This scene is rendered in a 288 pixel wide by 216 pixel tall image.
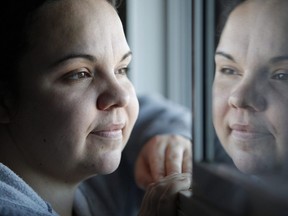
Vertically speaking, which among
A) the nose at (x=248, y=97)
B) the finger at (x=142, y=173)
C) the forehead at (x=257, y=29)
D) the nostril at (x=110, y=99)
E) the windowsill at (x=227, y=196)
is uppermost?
the forehead at (x=257, y=29)

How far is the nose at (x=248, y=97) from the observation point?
0.36 meters

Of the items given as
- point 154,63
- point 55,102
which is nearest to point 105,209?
point 55,102

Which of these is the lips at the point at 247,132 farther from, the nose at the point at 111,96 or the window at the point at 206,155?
the nose at the point at 111,96

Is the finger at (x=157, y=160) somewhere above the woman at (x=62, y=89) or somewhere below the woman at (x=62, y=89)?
below

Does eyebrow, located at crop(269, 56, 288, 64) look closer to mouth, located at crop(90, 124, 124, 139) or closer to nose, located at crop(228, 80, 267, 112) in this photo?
nose, located at crop(228, 80, 267, 112)

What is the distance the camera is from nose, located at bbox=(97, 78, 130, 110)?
0.49m

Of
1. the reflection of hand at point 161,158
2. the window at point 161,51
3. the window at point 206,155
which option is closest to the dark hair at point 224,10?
the window at point 206,155

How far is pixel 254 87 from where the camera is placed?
14.4 inches

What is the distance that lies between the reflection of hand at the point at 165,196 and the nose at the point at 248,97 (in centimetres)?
12

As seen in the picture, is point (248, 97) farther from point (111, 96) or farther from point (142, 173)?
point (142, 173)

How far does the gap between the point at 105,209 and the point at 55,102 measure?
0.68 feet

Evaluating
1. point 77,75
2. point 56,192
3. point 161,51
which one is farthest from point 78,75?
point 161,51

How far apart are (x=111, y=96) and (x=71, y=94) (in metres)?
0.04

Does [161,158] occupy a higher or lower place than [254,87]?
lower
